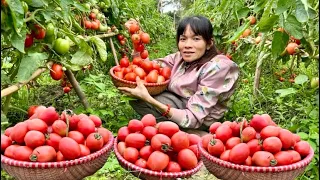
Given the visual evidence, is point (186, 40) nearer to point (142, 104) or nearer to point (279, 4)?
point (142, 104)

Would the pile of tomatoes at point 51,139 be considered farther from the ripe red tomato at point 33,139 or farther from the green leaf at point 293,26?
the green leaf at point 293,26

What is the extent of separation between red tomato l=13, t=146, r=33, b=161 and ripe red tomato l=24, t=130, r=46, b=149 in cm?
2

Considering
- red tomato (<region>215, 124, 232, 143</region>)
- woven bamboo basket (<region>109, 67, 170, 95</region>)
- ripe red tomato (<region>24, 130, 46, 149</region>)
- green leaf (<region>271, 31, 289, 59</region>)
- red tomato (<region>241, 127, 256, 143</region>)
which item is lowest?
woven bamboo basket (<region>109, 67, 170, 95</region>)

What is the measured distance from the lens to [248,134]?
5.97 ft

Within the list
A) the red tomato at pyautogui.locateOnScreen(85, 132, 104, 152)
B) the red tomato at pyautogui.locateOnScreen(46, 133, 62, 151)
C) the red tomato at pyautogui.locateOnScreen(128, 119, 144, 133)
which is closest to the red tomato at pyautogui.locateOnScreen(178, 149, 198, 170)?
the red tomato at pyautogui.locateOnScreen(128, 119, 144, 133)

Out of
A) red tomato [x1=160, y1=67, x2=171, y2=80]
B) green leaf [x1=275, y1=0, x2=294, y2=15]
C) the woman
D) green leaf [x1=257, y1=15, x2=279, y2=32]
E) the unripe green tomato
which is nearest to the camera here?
green leaf [x1=275, y1=0, x2=294, y2=15]

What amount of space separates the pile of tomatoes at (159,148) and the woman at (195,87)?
0.87 m

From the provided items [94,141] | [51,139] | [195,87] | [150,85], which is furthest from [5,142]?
[195,87]

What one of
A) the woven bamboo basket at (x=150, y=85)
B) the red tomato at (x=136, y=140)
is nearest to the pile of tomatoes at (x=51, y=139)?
the red tomato at (x=136, y=140)

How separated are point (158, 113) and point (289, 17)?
1354 mm

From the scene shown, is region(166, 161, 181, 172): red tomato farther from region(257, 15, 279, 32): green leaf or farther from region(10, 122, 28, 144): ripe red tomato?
region(257, 15, 279, 32): green leaf

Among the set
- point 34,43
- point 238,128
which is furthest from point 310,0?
point 34,43

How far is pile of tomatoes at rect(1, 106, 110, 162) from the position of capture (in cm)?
170

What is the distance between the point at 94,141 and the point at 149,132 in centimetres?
24
